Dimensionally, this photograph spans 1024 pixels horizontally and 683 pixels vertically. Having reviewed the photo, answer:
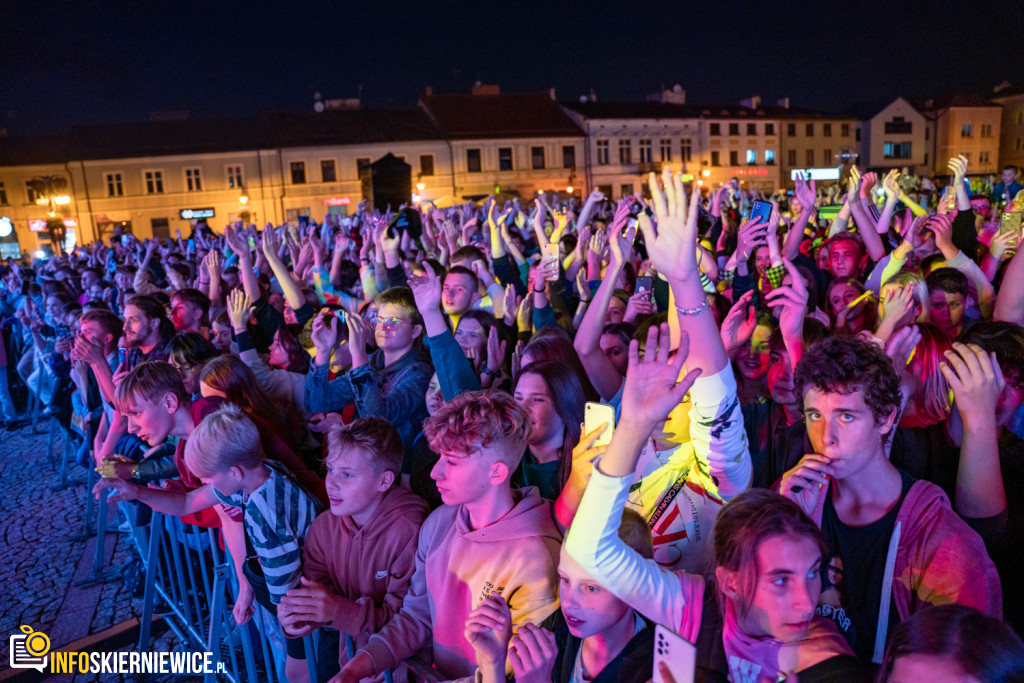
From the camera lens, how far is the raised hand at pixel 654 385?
166 cm

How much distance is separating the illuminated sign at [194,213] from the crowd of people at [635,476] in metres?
40.8

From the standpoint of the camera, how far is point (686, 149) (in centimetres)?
5253

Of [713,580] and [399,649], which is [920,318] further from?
[399,649]

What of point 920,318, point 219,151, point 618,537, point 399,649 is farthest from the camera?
point 219,151

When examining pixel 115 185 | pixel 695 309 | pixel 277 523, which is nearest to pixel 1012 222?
pixel 695 309

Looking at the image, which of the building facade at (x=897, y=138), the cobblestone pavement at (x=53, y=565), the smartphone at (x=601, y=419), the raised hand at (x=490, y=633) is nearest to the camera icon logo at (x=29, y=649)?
the cobblestone pavement at (x=53, y=565)

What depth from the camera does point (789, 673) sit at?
63.6 inches

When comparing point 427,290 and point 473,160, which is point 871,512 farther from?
point 473,160

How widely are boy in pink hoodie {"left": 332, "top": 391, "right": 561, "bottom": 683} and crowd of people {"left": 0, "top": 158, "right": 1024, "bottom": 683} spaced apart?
1 cm

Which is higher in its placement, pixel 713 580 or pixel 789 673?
pixel 713 580

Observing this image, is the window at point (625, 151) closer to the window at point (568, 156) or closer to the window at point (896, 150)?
the window at point (568, 156)

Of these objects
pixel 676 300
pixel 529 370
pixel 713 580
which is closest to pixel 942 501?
pixel 713 580

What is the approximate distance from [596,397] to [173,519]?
8.42 feet

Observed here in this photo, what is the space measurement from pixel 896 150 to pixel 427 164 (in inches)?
1737
